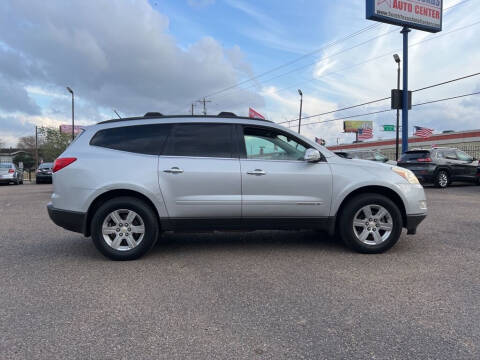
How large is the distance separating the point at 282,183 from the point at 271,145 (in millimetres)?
563

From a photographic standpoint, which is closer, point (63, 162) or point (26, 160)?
point (63, 162)

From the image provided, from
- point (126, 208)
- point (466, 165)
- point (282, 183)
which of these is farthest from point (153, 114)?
point (466, 165)

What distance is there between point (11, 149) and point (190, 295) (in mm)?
121106

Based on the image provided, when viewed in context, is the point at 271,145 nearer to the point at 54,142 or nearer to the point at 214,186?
the point at 214,186

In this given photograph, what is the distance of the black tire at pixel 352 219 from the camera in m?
4.96

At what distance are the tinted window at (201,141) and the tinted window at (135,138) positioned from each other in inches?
5.6

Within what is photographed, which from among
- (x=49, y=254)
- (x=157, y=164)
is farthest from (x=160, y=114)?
(x=49, y=254)

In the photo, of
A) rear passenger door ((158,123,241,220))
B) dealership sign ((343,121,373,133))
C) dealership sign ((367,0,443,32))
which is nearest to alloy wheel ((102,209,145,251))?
rear passenger door ((158,123,241,220))

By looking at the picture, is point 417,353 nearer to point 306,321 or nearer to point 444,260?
point 306,321

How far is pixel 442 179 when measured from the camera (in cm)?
1532

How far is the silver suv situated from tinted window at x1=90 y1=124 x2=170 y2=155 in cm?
1

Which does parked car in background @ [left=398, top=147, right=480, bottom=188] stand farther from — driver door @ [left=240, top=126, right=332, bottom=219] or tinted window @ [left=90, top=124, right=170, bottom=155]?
tinted window @ [left=90, top=124, right=170, bottom=155]

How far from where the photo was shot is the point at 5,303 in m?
3.46

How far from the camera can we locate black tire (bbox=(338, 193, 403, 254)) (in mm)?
4961
